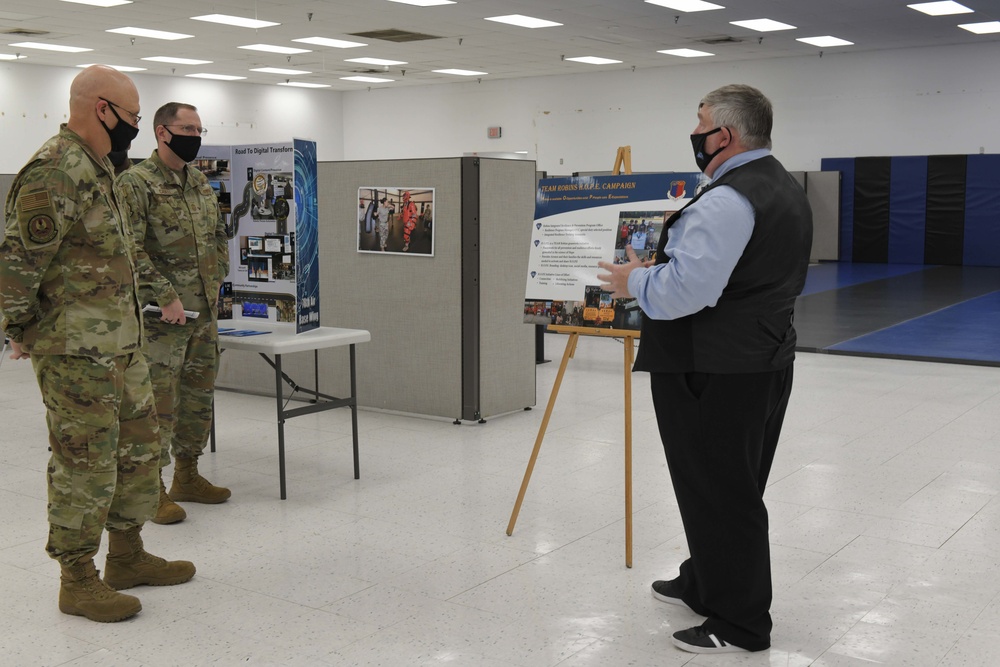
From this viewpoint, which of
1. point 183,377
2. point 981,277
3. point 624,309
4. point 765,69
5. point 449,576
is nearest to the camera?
point 449,576

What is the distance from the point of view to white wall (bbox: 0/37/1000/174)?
1617 centimetres

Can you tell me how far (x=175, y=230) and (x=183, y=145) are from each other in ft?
1.09

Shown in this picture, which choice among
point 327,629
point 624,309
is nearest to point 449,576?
point 327,629

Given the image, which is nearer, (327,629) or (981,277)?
(327,629)

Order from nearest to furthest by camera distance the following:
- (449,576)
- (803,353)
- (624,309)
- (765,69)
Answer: (449,576)
(624,309)
(803,353)
(765,69)

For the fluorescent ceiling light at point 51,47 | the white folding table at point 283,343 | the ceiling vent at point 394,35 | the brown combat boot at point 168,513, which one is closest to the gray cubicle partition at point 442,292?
the white folding table at point 283,343

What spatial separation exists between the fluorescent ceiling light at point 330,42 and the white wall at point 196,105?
12.6ft

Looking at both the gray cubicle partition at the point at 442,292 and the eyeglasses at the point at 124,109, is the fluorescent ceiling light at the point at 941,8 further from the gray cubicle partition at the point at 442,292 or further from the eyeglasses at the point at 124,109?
the eyeglasses at the point at 124,109

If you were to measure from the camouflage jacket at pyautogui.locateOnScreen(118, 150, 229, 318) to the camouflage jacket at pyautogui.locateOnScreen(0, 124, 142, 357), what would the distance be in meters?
0.66

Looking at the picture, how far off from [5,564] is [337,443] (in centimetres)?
194

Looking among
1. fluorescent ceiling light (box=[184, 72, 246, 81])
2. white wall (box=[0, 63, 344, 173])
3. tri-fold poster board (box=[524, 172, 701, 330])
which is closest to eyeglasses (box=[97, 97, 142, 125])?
tri-fold poster board (box=[524, 172, 701, 330])

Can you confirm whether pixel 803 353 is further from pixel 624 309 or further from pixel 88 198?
pixel 88 198

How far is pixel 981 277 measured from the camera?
560 inches

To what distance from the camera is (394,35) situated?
15070mm
